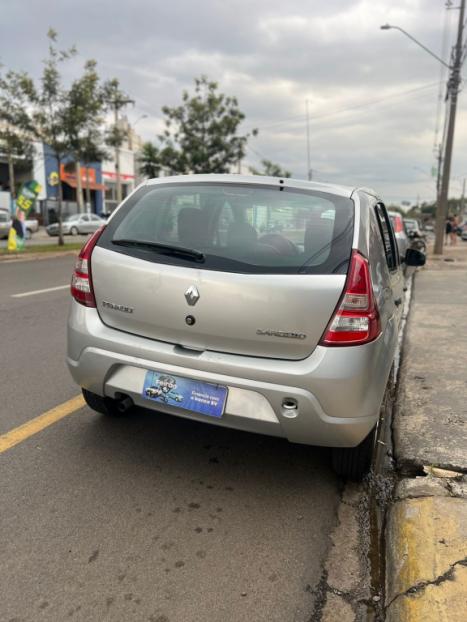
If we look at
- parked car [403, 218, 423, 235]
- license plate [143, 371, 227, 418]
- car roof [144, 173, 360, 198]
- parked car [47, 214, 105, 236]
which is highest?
car roof [144, 173, 360, 198]

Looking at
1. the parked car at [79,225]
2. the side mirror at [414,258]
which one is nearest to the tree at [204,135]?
the parked car at [79,225]

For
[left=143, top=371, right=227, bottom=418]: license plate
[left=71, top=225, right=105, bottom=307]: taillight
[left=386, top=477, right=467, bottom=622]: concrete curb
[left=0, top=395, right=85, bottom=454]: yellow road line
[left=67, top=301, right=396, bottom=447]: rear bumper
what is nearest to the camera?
[left=386, top=477, right=467, bottom=622]: concrete curb

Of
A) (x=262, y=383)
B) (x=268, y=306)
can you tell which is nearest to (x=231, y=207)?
(x=268, y=306)

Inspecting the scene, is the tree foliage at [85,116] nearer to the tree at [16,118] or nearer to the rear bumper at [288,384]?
the tree at [16,118]

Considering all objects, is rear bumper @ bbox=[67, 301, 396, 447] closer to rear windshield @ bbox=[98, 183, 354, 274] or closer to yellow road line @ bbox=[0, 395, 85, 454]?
rear windshield @ bbox=[98, 183, 354, 274]

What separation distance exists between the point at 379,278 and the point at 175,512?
1654 millimetres

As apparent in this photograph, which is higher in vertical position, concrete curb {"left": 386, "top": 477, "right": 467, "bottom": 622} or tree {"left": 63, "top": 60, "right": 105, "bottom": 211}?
tree {"left": 63, "top": 60, "right": 105, "bottom": 211}

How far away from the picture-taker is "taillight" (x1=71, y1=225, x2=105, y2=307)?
3.09m

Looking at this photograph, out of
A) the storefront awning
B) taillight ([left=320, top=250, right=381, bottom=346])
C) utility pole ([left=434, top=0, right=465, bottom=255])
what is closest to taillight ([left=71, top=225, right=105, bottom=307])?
taillight ([left=320, top=250, right=381, bottom=346])

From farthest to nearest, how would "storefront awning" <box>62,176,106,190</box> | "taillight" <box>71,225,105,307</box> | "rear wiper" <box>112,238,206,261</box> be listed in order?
"storefront awning" <box>62,176,106,190</box> → "taillight" <box>71,225,105,307</box> → "rear wiper" <box>112,238,206,261</box>

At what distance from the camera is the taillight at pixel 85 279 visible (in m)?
3.09

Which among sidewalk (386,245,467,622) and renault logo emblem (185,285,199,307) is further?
renault logo emblem (185,285,199,307)

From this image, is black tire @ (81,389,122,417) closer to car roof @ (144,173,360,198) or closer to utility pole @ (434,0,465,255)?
car roof @ (144,173,360,198)

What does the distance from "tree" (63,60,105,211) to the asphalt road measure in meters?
14.9
